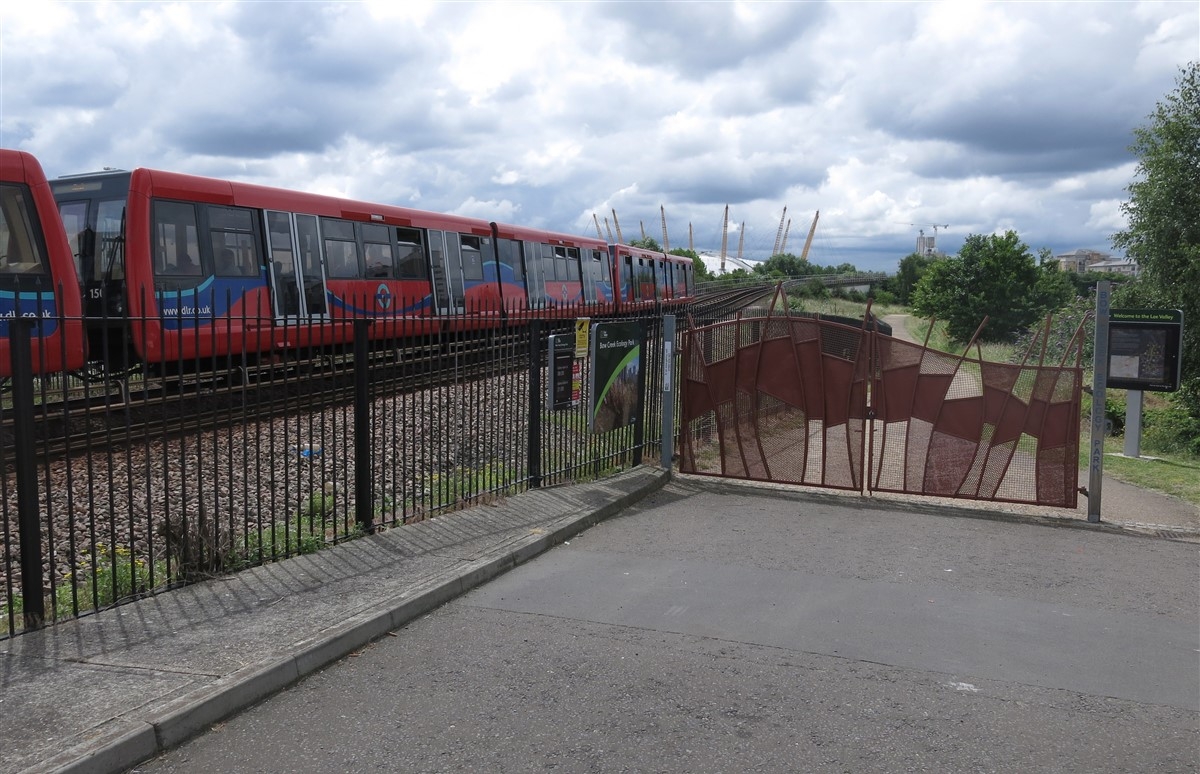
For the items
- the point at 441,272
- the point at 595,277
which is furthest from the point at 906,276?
the point at 441,272

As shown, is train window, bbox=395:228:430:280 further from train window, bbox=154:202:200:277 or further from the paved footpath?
the paved footpath

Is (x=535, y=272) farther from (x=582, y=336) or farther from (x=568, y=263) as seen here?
(x=582, y=336)

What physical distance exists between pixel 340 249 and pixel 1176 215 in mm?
27240

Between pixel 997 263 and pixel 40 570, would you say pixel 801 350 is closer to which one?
pixel 40 570

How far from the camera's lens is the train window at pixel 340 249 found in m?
16.0

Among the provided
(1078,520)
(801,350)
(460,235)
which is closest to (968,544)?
(1078,520)

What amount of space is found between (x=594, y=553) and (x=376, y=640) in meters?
2.54

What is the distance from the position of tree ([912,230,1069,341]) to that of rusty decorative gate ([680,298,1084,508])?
58080mm

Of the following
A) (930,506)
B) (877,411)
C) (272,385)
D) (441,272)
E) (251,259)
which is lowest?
(930,506)

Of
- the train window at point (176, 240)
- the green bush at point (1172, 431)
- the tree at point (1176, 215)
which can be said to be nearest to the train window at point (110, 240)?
the train window at point (176, 240)

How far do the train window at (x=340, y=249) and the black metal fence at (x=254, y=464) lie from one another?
13.5ft

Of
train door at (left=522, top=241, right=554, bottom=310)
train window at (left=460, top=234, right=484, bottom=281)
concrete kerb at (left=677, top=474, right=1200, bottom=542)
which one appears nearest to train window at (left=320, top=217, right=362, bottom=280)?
train window at (left=460, top=234, right=484, bottom=281)

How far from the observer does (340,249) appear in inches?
645

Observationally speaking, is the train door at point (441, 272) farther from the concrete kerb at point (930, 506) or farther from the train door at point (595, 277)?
the concrete kerb at point (930, 506)
